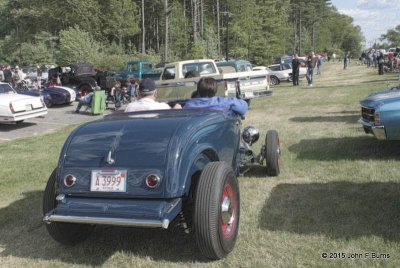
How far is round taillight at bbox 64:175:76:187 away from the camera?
397 centimetres

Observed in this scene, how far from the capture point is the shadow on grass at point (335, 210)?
175 inches

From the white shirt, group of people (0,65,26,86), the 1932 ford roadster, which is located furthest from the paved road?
group of people (0,65,26,86)

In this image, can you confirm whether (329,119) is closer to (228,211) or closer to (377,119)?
(377,119)

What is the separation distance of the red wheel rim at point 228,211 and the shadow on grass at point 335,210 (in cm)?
62

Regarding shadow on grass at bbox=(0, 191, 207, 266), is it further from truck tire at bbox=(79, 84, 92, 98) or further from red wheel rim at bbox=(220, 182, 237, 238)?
truck tire at bbox=(79, 84, 92, 98)

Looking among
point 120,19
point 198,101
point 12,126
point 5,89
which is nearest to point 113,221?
point 198,101

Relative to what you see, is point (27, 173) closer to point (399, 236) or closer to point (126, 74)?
point (399, 236)

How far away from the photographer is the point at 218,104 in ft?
18.0

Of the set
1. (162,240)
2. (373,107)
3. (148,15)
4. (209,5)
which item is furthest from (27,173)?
(209,5)

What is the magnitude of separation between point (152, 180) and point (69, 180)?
0.80m

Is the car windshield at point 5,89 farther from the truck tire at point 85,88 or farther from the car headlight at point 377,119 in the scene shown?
the car headlight at point 377,119

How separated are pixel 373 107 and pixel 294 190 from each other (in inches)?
94.8

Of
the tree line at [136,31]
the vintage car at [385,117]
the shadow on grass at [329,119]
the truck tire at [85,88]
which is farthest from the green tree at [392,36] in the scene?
the vintage car at [385,117]

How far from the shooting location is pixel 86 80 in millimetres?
22188
